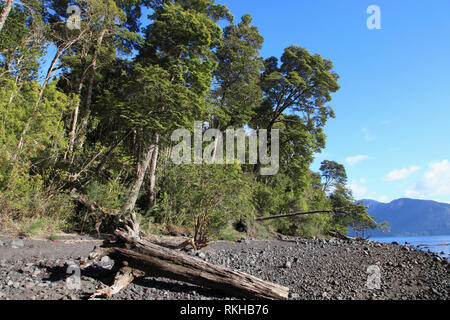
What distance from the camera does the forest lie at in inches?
303

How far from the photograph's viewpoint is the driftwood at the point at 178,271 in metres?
3.77

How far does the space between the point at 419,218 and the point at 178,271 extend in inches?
6074

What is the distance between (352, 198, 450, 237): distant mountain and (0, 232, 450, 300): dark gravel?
98.9m

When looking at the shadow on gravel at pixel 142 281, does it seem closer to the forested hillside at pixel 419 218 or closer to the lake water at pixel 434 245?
the lake water at pixel 434 245

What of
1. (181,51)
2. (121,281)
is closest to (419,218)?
(181,51)

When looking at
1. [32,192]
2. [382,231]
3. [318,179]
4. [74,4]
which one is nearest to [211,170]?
[32,192]

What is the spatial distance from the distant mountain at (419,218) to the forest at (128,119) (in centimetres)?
9416

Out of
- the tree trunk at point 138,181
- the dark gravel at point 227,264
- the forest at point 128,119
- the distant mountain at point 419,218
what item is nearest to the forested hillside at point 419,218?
the distant mountain at point 419,218

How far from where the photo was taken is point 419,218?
402 ft

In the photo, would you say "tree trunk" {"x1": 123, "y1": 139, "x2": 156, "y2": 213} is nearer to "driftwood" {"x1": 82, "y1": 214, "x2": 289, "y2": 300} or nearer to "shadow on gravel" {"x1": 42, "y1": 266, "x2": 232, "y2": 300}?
"shadow on gravel" {"x1": 42, "y1": 266, "x2": 232, "y2": 300}

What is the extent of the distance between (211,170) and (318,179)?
25759 millimetres
